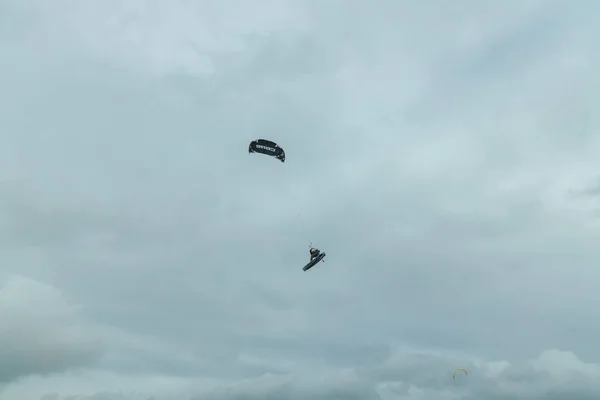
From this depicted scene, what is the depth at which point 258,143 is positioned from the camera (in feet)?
459

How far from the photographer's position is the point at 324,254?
461 feet

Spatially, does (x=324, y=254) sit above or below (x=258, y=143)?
below

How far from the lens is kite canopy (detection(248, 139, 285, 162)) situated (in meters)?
140

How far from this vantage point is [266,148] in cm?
14125

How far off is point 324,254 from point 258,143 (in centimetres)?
3217

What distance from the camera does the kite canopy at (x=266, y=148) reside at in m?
140
